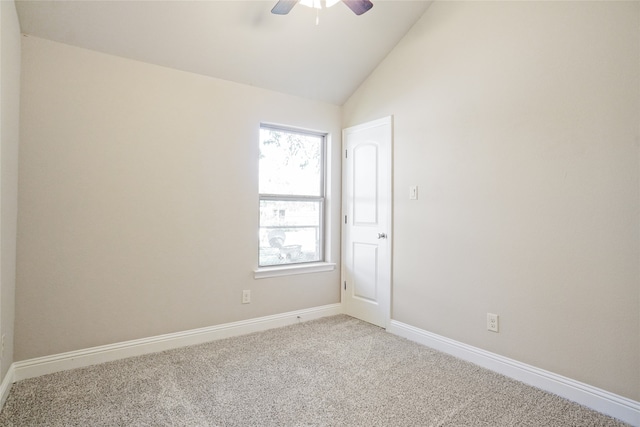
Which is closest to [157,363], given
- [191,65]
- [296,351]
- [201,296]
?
[201,296]

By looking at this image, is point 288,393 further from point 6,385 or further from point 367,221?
point 367,221

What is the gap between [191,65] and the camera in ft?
9.09

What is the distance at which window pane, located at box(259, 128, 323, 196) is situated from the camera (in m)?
3.34

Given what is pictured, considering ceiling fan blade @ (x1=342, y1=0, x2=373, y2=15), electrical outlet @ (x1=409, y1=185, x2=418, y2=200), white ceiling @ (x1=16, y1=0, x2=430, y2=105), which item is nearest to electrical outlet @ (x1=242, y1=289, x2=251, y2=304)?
electrical outlet @ (x1=409, y1=185, x2=418, y2=200)

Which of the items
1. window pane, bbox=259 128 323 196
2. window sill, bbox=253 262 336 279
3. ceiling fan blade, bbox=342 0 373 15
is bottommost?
window sill, bbox=253 262 336 279

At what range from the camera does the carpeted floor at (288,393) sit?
1.80 metres

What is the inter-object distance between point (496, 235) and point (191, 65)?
2709mm

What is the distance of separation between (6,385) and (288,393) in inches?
65.1

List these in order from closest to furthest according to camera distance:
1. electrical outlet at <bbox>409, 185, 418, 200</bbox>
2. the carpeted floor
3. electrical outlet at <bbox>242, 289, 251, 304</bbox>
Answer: the carpeted floor, electrical outlet at <bbox>409, 185, 418, 200</bbox>, electrical outlet at <bbox>242, 289, 251, 304</bbox>

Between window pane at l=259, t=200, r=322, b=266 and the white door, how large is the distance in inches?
13.1

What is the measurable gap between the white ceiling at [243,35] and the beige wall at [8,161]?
0.30 m

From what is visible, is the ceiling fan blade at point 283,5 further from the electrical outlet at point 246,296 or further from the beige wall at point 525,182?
the electrical outlet at point 246,296

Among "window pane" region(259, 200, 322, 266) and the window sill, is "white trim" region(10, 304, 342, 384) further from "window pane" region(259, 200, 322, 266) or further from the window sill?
"window pane" region(259, 200, 322, 266)

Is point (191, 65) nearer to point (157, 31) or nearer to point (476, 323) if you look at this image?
point (157, 31)
